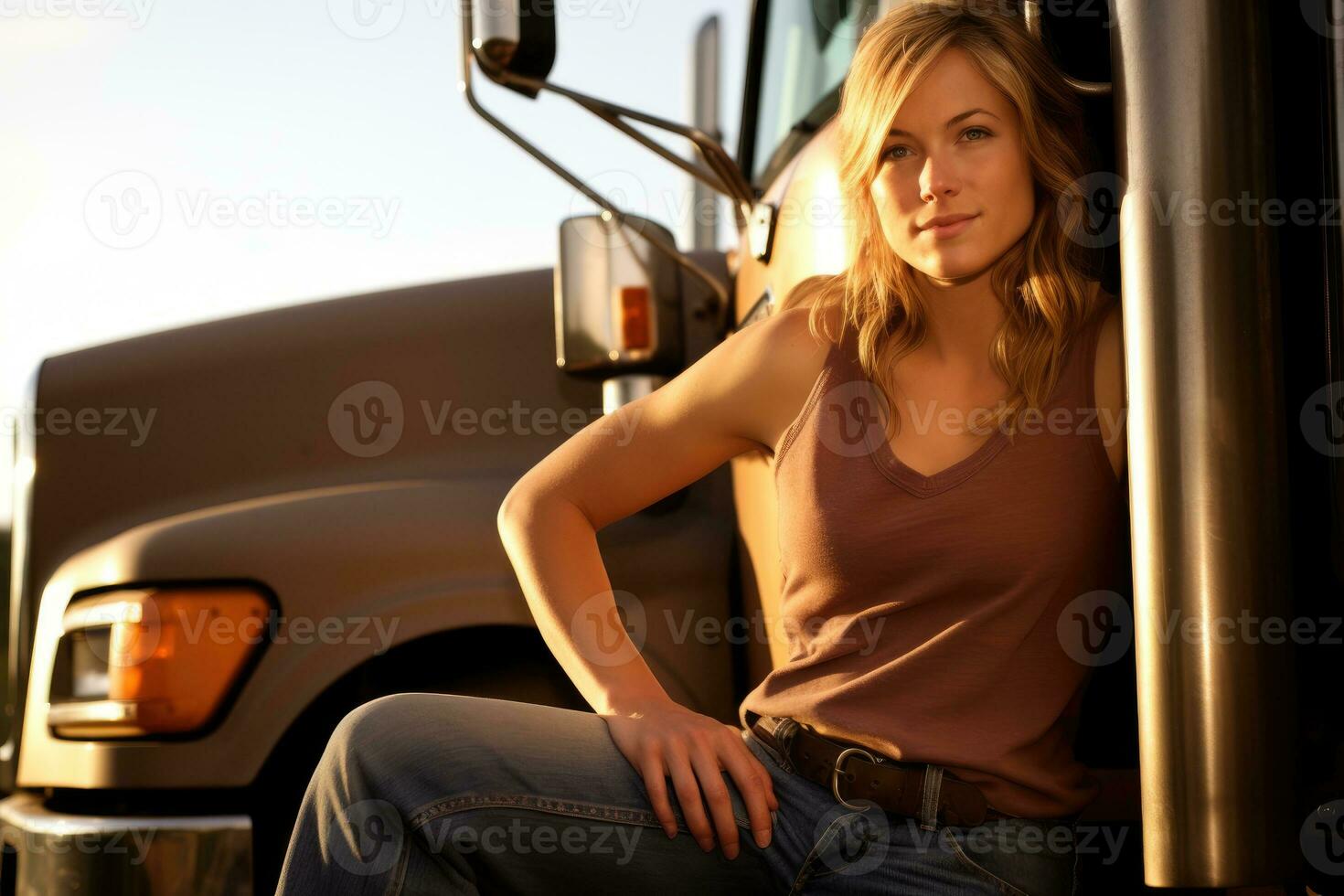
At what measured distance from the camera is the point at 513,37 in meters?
1.86

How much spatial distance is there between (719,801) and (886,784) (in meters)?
0.17

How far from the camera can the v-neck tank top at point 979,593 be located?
4.22 feet

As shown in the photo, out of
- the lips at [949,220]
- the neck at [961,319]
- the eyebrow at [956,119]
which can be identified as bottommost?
the neck at [961,319]

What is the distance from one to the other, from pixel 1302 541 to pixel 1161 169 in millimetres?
342

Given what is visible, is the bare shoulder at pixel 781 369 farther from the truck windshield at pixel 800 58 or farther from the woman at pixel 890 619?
the truck windshield at pixel 800 58

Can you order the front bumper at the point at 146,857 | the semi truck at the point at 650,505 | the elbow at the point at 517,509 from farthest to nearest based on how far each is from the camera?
the front bumper at the point at 146,857, the elbow at the point at 517,509, the semi truck at the point at 650,505

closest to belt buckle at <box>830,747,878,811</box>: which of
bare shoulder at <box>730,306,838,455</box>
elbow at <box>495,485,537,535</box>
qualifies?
bare shoulder at <box>730,306,838,455</box>

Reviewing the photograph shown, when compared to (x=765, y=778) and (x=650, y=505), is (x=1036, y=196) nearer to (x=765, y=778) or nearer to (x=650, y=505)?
(x=765, y=778)

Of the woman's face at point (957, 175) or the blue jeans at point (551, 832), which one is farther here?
the woman's face at point (957, 175)

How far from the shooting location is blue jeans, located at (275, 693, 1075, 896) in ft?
3.86

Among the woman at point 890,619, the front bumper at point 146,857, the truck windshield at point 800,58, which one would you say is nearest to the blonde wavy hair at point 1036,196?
the woman at point 890,619

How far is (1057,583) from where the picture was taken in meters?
1.30

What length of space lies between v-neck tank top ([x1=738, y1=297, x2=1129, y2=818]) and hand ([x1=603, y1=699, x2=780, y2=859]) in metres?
0.10

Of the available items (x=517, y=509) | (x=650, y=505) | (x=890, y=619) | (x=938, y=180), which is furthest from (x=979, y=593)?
(x=650, y=505)
